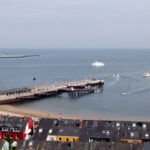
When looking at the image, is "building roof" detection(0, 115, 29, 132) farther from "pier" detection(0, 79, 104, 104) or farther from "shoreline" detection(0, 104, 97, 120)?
"pier" detection(0, 79, 104, 104)

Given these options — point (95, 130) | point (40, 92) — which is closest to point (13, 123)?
point (95, 130)

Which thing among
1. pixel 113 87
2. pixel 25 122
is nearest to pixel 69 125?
pixel 25 122

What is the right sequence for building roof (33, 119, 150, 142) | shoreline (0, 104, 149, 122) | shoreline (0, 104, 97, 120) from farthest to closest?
shoreline (0, 104, 97, 120) < shoreline (0, 104, 149, 122) < building roof (33, 119, 150, 142)

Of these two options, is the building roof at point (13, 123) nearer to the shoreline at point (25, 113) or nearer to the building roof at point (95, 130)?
the building roof at point (95, 130)

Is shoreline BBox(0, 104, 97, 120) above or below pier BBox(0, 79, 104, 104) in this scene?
below

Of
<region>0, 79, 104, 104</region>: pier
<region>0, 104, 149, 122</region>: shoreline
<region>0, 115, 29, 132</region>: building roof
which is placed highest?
<region>0, 79, 104, 104</region>: pier

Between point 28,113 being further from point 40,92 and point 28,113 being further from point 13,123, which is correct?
point 13,123

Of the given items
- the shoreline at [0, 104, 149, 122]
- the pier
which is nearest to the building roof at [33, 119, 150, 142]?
the shoreline at [0, 104, 149, 122]

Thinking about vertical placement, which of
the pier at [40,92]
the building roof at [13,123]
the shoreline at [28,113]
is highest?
the pier at [40,92]

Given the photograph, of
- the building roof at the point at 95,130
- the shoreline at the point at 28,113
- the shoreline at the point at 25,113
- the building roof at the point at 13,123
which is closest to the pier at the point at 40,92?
the shoreline at the point at 28,113

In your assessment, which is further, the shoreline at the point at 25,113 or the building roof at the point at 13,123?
the shoreline at the point at 25,113

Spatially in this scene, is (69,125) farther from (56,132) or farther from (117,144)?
(117,144)
